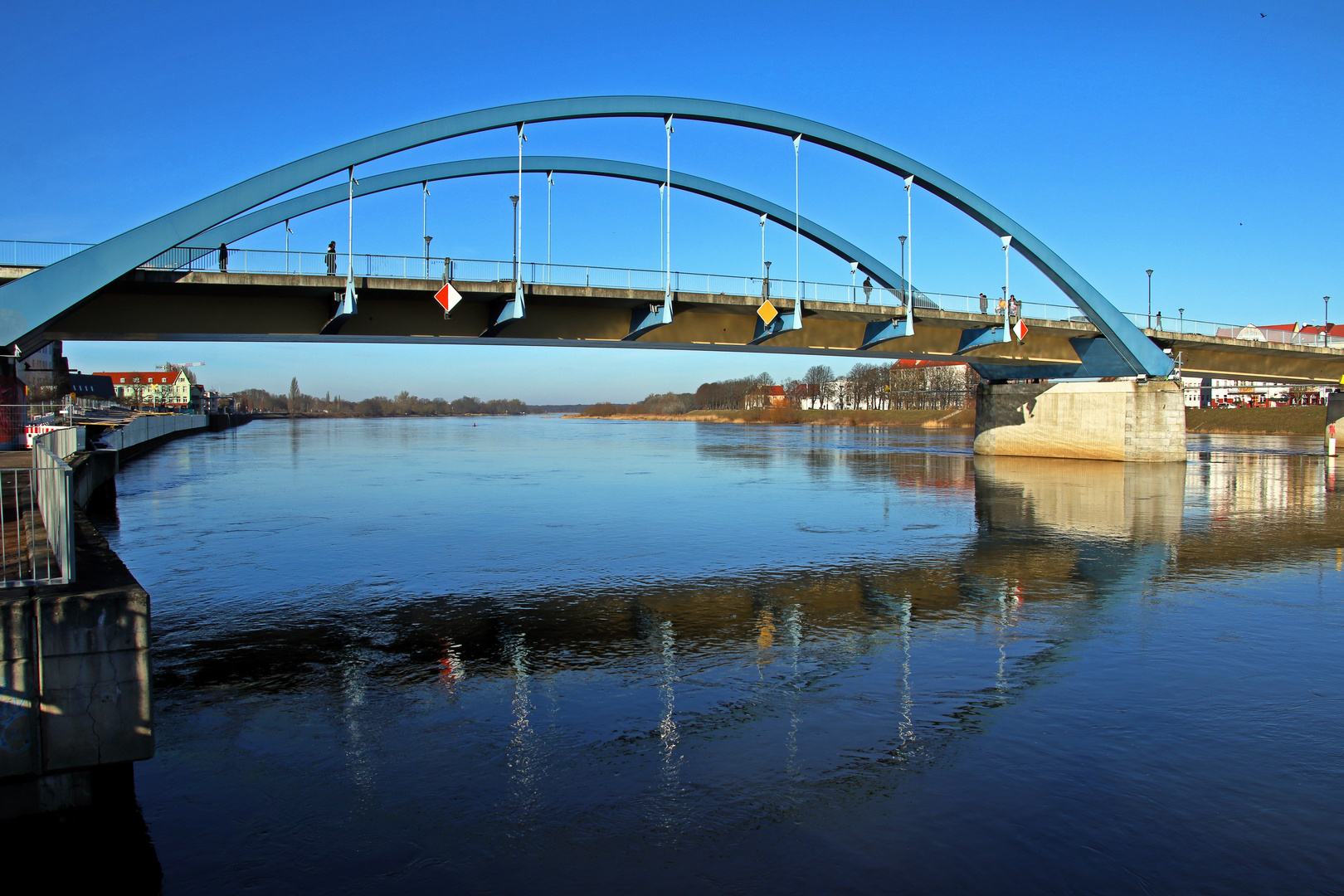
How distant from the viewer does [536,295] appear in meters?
28.6

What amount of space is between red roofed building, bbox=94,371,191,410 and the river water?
533ft

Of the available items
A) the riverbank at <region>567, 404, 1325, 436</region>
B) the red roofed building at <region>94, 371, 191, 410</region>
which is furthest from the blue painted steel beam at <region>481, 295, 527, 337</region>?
the red roofed building at <region>94, 371, 191, 410</region>

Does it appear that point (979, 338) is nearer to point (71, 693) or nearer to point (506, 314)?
point (506, 314)

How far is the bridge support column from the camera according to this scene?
43.0 metres

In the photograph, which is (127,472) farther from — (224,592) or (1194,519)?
(1194,519)

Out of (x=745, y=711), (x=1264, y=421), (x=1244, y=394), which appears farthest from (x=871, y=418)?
(x=745, y=711)

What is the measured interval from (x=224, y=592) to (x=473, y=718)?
7339mm

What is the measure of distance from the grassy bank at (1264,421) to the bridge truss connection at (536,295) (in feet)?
177

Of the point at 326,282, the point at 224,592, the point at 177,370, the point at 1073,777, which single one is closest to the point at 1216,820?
the point at 1073,777

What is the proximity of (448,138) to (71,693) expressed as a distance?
24.5 meters

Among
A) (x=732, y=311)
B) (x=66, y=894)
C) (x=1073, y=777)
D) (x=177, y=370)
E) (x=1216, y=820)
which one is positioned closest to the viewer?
(x=66, y=894)

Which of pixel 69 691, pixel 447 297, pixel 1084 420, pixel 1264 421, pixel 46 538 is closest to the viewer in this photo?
pixel 69 691

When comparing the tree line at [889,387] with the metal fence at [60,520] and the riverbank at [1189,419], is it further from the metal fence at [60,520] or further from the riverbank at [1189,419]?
the metal fence at [60,520]

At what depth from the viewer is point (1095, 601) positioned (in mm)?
12703
